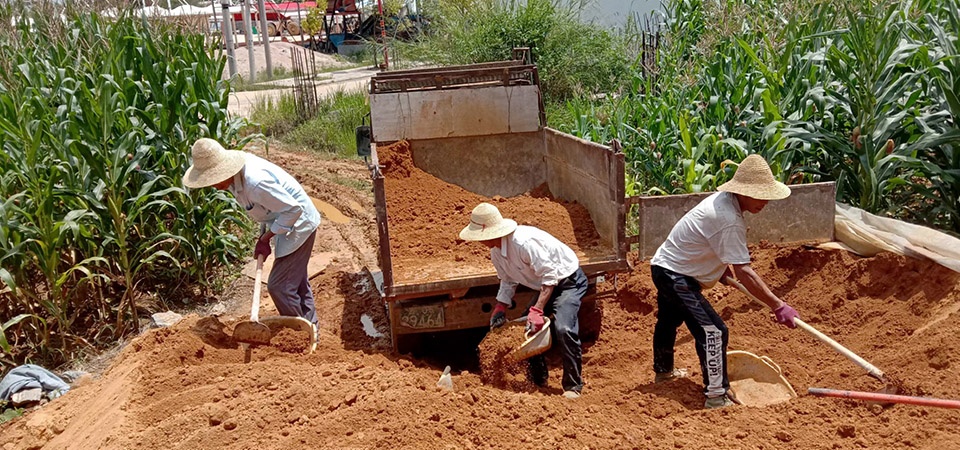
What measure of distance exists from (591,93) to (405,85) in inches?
205

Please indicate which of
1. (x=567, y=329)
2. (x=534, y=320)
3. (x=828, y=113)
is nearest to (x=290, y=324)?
(x=534, y=320)

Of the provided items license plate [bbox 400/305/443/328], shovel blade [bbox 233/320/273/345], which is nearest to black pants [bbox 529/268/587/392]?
license plate [bbox 400/305/443/328]

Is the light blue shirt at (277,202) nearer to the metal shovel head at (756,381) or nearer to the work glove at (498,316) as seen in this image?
the work glove at (498,316)

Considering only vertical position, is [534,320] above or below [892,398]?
above

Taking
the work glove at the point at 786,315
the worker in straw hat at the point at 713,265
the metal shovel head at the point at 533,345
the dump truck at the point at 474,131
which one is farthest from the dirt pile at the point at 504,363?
the dump truck at the point at 474,131

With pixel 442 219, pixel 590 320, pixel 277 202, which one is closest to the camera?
pixel 277 202

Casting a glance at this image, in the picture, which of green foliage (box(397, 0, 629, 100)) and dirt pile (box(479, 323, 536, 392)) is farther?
green foliage (box(397, 0, 629, 100))

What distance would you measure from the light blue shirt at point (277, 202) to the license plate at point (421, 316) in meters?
1.00

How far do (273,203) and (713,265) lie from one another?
297 centimetres

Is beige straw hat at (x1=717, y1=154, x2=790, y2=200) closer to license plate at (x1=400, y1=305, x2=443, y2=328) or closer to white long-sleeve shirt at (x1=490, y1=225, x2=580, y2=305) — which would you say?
white long-sleeve shirt at (x1=490, y1=225, x2=580, y2=305)

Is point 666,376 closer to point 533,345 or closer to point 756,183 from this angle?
point 533,345

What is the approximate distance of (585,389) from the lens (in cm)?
506

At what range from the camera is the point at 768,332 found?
570 centimetres

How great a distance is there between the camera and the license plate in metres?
5.40
